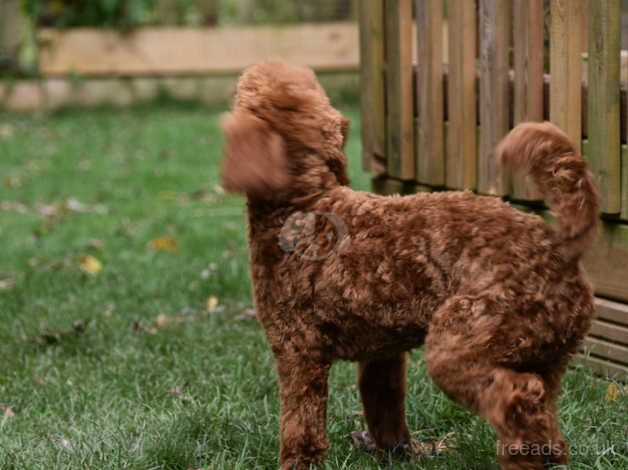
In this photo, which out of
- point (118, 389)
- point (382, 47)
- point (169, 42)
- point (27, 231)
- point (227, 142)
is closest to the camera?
point (227, 142)

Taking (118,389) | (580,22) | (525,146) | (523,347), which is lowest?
(118,389)

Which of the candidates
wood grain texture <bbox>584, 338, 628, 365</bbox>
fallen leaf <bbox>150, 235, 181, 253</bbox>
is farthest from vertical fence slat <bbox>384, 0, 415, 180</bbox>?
fallen leaf <bbox>150, 235, 181, 253</bbox>

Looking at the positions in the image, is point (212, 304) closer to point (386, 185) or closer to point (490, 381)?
point (386, 185)

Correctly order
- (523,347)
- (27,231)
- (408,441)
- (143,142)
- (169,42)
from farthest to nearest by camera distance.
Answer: (169,42)
(143,142)
(27,231)
(408,441)
(523,347)

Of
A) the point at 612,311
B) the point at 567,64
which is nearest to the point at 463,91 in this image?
the point at 567,64

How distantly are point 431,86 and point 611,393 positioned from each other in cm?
162

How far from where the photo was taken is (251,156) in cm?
275

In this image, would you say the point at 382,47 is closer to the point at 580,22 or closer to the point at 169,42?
the point at 580,22

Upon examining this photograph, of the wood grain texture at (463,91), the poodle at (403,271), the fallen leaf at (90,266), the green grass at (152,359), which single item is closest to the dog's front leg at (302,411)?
the poodle at (403,271)

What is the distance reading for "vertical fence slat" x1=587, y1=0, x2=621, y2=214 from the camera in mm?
3590

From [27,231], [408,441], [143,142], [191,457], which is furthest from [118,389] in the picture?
[143,142]

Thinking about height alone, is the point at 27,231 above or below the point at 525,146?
below

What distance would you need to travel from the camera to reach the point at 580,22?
3742 mm

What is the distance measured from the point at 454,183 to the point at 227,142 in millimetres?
1932
